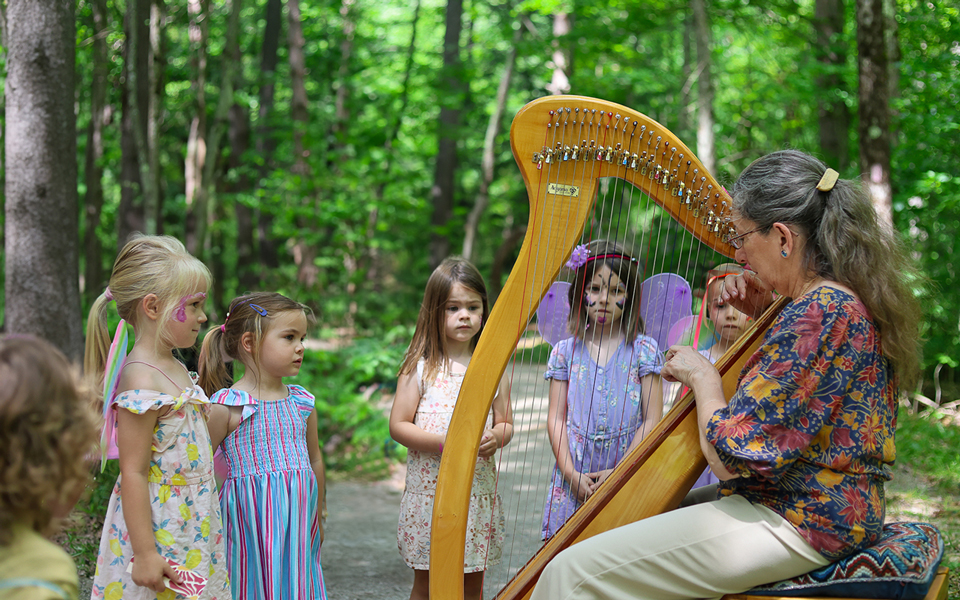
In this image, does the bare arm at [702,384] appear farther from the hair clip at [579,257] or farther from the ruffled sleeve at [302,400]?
the ruffled sleeve at [302,400]

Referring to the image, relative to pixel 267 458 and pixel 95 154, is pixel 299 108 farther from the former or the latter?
pixel 267 458

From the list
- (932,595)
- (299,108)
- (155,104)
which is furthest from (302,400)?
(299,108)

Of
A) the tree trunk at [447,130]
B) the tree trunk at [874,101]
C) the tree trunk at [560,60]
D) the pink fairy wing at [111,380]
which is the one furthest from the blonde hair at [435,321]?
the tree trunk at [560,60]

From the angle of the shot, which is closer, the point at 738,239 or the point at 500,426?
the point at 738,239

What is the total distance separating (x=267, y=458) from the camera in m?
2.15

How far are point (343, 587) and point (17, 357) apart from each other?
7.56 feet

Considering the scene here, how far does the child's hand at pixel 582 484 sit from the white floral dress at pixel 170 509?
1.06m

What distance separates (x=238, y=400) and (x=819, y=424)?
153 cm

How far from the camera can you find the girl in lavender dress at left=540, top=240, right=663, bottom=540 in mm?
2418

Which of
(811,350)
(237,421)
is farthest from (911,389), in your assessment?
(237,421)

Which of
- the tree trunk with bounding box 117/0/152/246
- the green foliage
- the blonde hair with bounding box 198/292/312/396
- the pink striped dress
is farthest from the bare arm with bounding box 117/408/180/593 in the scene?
the green foliage

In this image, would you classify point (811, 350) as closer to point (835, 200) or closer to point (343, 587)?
point (835, 200)

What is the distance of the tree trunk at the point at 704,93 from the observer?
21.5ft

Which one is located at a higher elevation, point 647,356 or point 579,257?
point 579,257
